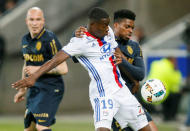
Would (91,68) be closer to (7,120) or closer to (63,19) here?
(7,120)

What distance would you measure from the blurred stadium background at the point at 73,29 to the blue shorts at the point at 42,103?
7186mm

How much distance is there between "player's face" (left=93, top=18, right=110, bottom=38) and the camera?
21.1 ft

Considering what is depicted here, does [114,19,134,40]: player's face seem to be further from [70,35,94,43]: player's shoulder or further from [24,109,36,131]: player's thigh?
[24,109,36,131]: player's thigh

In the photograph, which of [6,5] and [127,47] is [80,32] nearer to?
[127,47]

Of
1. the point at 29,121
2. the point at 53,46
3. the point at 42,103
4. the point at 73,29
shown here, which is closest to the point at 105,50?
the point at 53,46

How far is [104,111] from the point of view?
251 inches

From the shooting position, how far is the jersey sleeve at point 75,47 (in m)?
6.32

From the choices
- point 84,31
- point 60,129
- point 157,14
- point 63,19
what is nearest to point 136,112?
point 84,31

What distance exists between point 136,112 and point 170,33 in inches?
421

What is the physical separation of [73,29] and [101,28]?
34.0 ft

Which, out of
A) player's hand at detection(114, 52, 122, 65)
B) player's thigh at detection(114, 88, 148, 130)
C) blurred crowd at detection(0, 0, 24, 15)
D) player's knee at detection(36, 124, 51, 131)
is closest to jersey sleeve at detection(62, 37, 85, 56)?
player's hand at detection(114, 52, 122, 65)

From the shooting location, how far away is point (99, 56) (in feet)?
21.4

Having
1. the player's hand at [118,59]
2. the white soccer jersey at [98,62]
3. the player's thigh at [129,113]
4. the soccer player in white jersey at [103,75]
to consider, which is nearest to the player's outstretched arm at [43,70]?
the soccer player in white jersey at [103,75]

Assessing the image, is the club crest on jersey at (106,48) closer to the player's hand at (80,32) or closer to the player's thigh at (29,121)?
the player's hand at (80,32)
